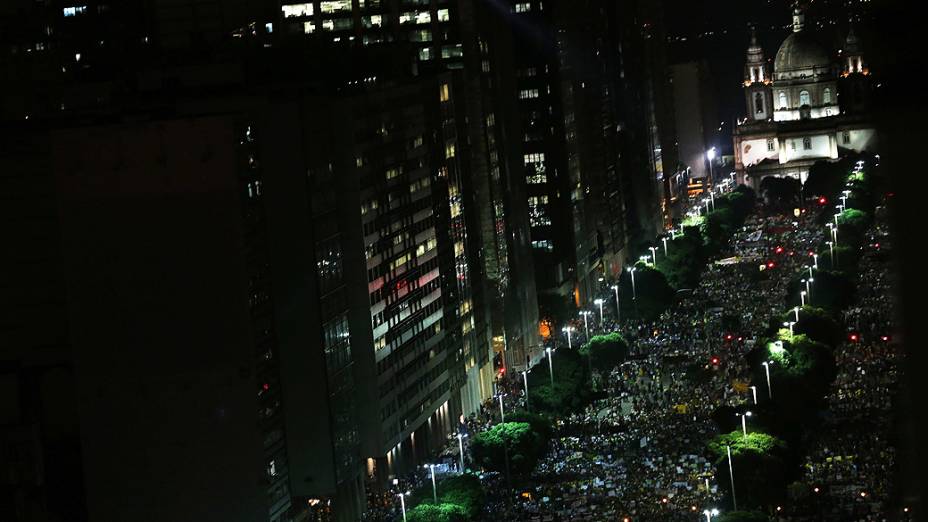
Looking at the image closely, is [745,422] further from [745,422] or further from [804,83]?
[804,83]

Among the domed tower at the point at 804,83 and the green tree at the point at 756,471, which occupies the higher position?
the domed tower at the point at 804,83

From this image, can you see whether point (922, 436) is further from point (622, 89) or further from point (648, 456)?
point (622, 89)

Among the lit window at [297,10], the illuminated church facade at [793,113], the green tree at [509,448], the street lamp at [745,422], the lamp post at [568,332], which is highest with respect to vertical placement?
the lit window at [297,10]

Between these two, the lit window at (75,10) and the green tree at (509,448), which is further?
the lit window at (75,10)

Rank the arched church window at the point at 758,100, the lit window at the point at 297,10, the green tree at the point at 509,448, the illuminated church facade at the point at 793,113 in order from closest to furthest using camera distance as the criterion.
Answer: the green tree at the point at 509,448 → the lit window at the point at 297,10 → the illuminated church facade at the point at 793,113 → the arched church window at the point at 758,100

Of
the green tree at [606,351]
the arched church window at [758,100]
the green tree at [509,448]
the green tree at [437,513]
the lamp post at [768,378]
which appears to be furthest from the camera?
the arched church window at [758,100]

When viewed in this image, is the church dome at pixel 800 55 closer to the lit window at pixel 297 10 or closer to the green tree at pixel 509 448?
the lit window at pixel 297 10

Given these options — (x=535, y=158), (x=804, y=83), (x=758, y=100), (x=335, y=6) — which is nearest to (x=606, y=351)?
(x=335, y=6)

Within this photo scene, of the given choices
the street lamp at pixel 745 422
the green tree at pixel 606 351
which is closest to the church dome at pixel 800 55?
the green tree at pixel 606 351
